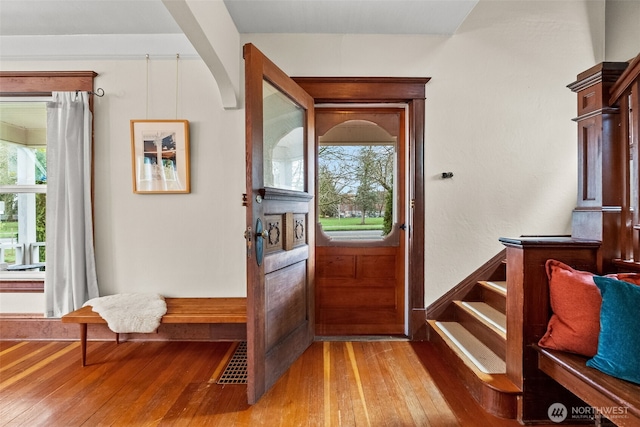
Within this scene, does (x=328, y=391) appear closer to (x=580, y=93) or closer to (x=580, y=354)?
(x=580, y=354)

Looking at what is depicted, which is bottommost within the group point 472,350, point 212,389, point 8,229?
point 212,389

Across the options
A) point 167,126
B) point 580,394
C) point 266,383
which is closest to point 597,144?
point 580,394

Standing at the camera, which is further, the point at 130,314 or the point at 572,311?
the point at 130,314

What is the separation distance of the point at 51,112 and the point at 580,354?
3.96m

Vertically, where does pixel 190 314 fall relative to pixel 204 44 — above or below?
below

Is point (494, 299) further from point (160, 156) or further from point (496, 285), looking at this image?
point (160, 156)

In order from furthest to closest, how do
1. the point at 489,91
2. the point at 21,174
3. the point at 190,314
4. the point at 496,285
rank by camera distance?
the point at 21,174 < the point at 489,91 < the point at 496,285 < the point at 190,314

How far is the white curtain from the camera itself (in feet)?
8.16

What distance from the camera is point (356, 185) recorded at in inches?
108

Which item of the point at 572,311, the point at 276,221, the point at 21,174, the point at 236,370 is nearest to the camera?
the point at 572,311

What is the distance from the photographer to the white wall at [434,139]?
102 inches

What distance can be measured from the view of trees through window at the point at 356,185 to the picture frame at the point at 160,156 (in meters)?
1.19

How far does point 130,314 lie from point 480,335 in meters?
2.60

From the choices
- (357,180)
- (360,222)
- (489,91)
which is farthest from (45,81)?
(489,91)
